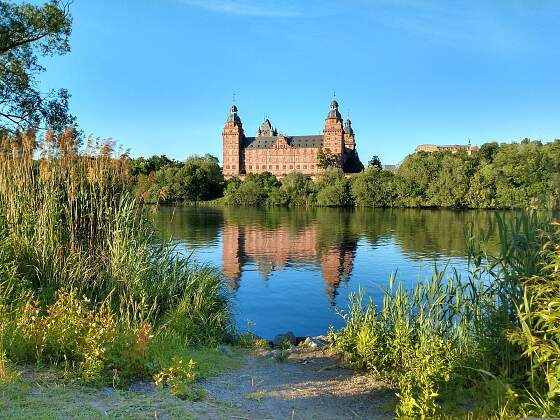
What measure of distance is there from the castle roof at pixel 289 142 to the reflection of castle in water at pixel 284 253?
96960 millimetres

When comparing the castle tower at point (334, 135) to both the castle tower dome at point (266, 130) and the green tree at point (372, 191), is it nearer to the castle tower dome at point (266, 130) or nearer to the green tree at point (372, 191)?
the castle tower dome at point (266, 130)

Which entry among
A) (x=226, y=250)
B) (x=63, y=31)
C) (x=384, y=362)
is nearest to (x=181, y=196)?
(x=226, y=250)

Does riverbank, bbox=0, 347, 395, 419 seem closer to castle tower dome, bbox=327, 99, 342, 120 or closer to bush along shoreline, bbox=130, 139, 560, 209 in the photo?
bush along shoreline, bbox=130, 139, 560, 209

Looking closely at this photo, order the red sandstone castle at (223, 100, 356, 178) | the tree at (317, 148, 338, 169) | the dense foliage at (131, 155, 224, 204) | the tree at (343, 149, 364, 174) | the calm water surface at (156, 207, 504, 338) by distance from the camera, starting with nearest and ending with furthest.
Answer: the calm water surface at (156, 207, 504, 338) → the dense foliage at (131, 155, 224, 204) → the tree at (317, 148, 338, 169) → the tree at (343, 149, 364, 174) → the red sandstone castle at (223, 100, 356, 178)

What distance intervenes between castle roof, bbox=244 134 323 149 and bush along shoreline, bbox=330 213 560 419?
129653 mm

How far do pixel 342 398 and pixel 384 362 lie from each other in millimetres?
1128

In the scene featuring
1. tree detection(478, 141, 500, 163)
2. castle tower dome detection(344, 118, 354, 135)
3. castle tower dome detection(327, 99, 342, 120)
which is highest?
castle tower dome detection(327, 99, 342, 120)

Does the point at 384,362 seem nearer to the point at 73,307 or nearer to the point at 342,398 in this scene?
the point at 342,398

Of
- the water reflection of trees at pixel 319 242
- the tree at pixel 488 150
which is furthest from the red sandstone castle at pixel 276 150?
the water reflection of trees at pixel 319 242

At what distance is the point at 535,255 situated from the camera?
14.8 ft

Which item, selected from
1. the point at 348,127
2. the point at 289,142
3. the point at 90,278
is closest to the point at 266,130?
the point at 289,142

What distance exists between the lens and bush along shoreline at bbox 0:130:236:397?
496 cm

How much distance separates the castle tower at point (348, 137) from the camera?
137 meters

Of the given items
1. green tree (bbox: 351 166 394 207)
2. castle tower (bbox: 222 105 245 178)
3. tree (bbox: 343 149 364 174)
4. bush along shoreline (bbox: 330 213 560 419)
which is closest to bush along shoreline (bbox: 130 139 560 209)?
green tree (bbox: 351 166 394 207)
